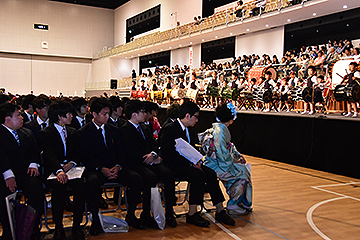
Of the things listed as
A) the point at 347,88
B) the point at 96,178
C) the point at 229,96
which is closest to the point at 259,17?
the point at 229,96

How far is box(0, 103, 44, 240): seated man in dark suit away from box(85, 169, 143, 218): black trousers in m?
0.48

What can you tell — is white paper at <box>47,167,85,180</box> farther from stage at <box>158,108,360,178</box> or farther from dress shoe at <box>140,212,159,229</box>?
stage at <box>158,108,360,178</box>

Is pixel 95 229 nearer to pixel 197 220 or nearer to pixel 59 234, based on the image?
pixel 59 234

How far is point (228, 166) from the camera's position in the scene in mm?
4301

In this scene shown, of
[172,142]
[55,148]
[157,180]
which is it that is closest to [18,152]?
[55,148]

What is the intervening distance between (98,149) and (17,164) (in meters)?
0.85

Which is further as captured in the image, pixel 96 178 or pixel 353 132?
pixel 353 132

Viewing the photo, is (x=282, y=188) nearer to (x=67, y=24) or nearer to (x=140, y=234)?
(x=140, y=234)

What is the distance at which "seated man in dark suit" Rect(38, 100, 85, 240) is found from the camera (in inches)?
131

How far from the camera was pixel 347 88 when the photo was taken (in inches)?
312

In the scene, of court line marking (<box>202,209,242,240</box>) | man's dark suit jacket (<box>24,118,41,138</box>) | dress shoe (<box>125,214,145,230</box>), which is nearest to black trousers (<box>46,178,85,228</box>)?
dress shoe (<box>125,214,145,230</box>)

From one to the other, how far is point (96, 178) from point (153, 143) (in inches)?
40.7

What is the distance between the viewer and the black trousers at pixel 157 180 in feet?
12.4

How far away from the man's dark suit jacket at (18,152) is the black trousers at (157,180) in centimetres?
117
